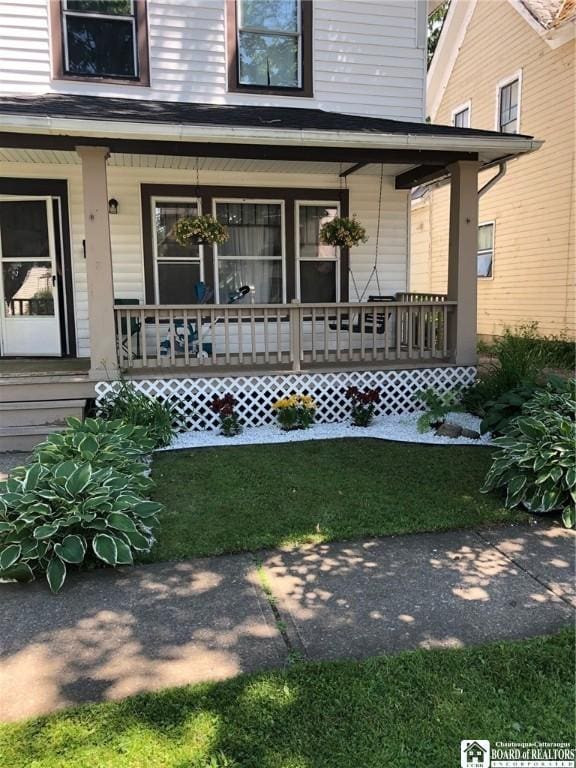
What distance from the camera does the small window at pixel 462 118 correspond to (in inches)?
595

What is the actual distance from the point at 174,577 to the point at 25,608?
828 mm

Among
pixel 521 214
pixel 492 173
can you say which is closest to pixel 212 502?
pixel 521 214

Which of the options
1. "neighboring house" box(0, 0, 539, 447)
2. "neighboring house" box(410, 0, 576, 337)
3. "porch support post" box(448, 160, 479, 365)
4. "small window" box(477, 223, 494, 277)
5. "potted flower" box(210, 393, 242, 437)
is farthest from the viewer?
"small window" box(477, 223, 494, 277)

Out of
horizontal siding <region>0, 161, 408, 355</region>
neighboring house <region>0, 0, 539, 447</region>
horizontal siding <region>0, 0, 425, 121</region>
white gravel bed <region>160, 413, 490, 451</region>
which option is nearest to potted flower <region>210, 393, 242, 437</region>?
white gravel bed <region>160, 413, 490, 451</region>

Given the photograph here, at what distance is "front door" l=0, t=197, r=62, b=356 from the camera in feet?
27.2

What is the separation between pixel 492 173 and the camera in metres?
13.9

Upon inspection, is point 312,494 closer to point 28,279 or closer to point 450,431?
point 450,431

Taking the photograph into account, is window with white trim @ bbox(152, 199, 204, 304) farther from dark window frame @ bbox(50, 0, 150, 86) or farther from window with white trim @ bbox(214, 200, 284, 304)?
dark window frame @ bbox(50, 0, 150, 86)

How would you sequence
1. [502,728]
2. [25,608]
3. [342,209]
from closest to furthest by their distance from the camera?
[502,728], [25,608], [342,209]

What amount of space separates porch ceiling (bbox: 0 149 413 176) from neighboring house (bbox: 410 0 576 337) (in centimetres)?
159

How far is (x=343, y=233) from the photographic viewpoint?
838cm

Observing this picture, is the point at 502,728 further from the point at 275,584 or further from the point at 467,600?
the point at 275,584

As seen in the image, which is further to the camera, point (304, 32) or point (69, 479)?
point (304, 32)

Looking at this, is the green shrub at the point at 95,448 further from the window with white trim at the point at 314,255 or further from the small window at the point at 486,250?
the small window at the point at 486,250
